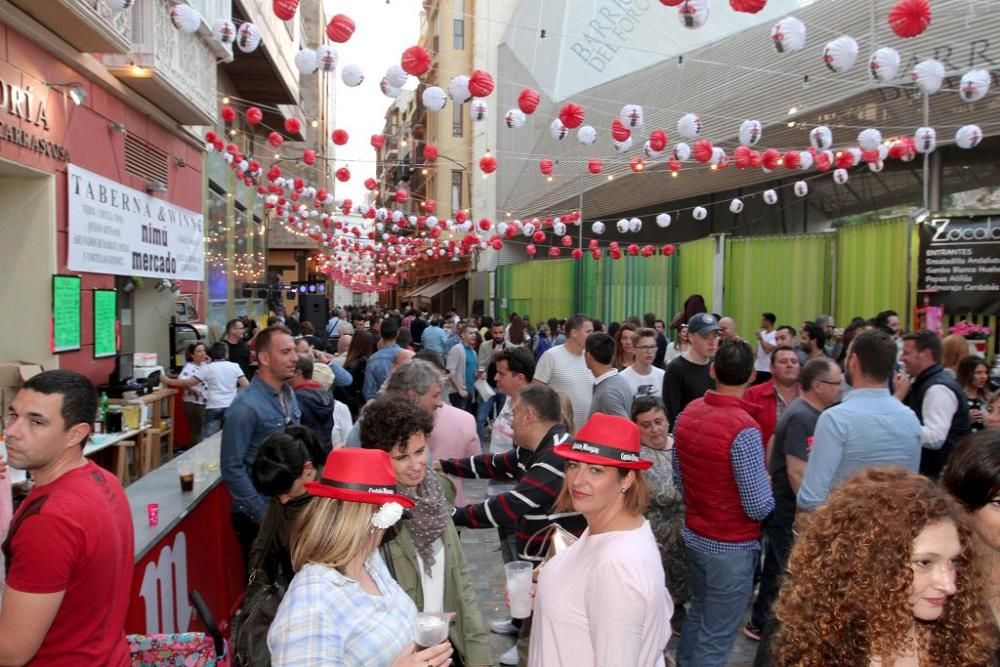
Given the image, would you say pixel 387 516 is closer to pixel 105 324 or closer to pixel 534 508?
pixel 534 508

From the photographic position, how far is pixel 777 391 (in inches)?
230

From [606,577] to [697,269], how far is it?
16.8 metres

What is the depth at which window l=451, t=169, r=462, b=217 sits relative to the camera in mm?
40644

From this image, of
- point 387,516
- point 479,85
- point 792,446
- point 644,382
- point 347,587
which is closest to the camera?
point 347,587

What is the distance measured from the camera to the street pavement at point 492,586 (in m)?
4.95

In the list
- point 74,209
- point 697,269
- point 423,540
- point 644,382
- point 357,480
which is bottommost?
point 423,540

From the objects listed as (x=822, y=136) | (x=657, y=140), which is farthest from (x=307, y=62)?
(x=822, y=136)

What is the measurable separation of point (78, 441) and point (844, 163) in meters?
12.8

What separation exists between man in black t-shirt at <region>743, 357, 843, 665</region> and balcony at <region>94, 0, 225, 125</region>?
8633 mm

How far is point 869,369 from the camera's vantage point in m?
3.98

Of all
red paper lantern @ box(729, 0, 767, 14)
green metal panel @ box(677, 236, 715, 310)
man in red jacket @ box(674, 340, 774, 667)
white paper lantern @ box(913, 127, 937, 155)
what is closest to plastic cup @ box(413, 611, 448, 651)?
man in red jacket @ box(674, 340, 774, 667)

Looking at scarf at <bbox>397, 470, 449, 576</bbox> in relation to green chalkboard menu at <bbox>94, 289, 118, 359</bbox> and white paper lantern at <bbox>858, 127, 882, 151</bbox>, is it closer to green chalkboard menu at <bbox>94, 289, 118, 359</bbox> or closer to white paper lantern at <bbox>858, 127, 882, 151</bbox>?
green chalkboard menu at <bbox>94, 289, 118, 359</bbox>

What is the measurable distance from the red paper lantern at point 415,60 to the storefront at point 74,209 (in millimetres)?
3524

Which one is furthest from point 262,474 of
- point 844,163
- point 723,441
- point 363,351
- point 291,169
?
point 291,169
